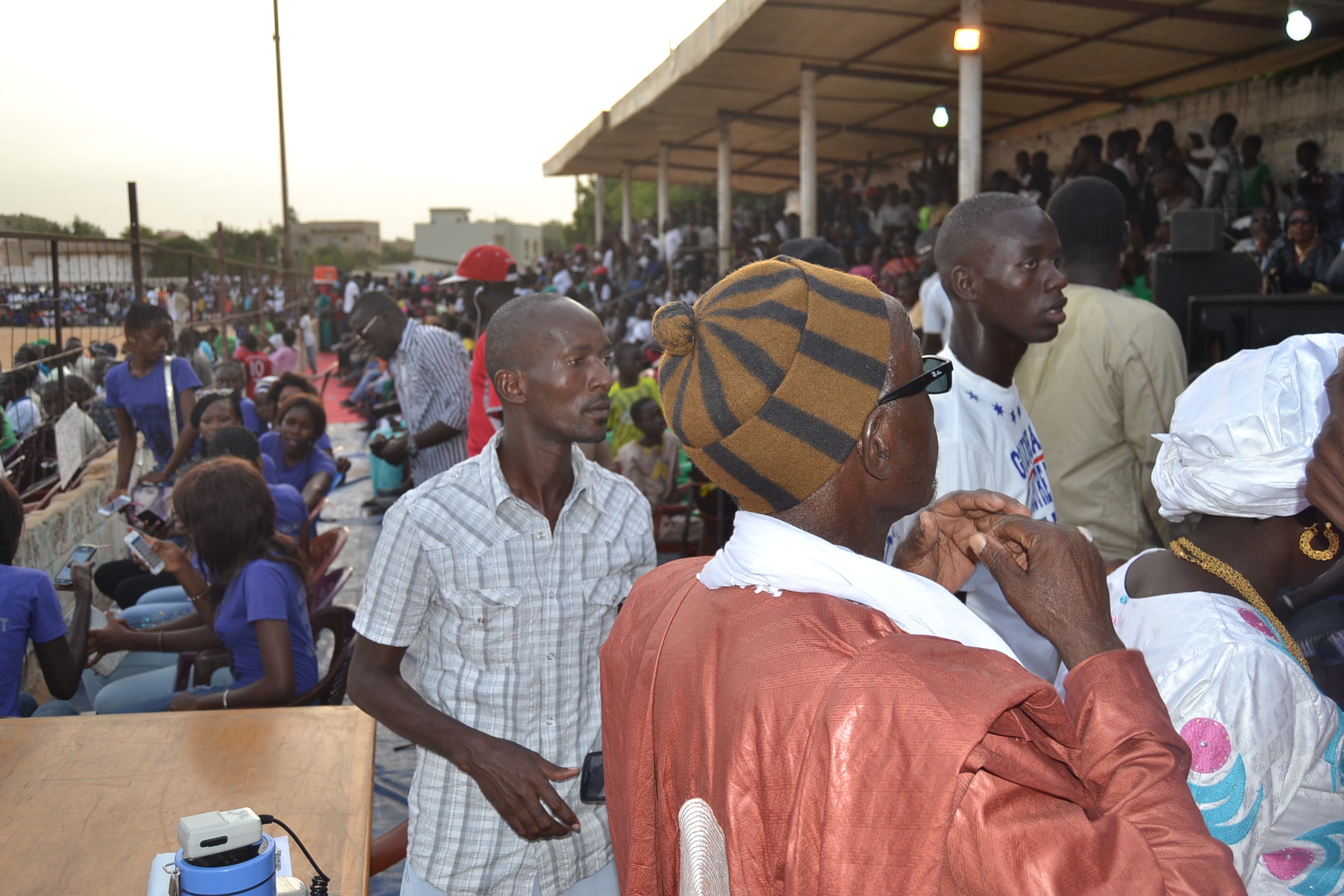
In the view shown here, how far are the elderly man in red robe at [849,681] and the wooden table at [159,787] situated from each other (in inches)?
42.5

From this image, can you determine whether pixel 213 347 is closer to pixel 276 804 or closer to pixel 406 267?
pixel 276 804

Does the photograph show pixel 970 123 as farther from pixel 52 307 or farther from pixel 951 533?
pixel 951 533

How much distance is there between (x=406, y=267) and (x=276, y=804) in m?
66.7

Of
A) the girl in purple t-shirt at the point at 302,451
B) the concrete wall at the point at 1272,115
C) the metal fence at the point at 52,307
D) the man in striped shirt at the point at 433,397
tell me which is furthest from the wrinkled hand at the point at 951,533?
the concrete wall at the point at 1272,115

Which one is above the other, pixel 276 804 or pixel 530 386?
pixel 530 386

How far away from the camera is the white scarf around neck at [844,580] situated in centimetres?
106

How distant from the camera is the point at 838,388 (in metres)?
1.18

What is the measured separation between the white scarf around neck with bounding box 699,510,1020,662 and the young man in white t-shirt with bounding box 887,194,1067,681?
1169mm

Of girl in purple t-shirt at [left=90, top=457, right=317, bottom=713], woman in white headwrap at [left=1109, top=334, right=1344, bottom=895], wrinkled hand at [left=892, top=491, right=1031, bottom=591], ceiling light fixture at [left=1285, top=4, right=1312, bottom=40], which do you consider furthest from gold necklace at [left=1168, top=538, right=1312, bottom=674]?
ceiling light fixture at [left=1285, top=4, right=1312, bottom=40]

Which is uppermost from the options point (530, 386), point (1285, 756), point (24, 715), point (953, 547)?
point (530, 386)

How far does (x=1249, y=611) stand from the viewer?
1.55 meters

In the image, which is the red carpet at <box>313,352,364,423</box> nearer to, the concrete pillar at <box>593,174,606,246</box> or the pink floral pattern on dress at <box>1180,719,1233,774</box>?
the concrete pillar at <box>593,174,606,246</box>

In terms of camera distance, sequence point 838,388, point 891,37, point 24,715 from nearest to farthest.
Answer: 1. point 838,388
2. point 24,715
3. point 891,37

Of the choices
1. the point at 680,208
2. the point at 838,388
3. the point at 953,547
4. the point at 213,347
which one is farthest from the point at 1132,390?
the point at 680,208
